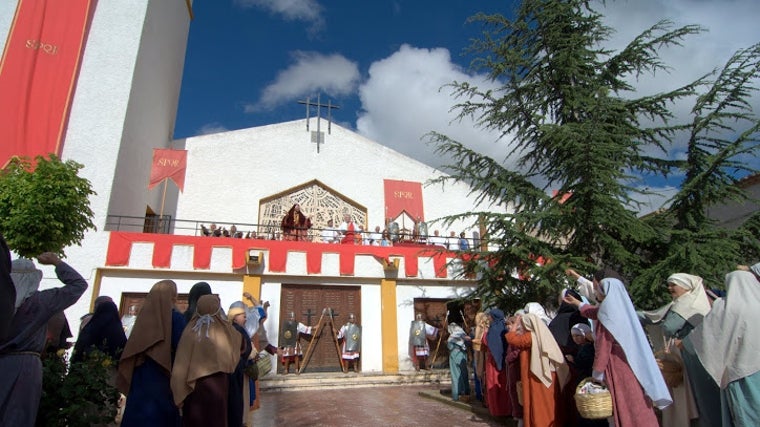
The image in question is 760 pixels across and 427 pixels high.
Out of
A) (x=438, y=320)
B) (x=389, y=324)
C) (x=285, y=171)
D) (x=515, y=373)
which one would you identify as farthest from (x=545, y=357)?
(x=285, y=171)

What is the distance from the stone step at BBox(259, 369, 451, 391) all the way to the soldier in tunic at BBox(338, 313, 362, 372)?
383 millimetres

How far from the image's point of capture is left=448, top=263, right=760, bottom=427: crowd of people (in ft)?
9.98

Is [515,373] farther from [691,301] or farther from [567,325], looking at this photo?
[691,301]

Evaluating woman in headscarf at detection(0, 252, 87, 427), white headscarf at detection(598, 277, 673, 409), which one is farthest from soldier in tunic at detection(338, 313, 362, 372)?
woman in headscarf at detection(0, 252, 87, 427)

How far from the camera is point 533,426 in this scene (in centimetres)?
442

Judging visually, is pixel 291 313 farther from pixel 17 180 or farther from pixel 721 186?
pixel 721 186

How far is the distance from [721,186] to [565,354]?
4391 millimetres

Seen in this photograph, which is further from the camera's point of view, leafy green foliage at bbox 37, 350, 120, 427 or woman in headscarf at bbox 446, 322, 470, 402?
woman in headscarf at bbox 446, 322, 470, 402

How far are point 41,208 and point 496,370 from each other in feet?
23.8

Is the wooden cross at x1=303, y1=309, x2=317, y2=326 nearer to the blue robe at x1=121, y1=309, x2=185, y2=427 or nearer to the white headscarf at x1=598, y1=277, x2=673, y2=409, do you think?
the blue robe at x1=121, y1=309, x2=185, y2=427

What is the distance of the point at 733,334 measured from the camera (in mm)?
3053

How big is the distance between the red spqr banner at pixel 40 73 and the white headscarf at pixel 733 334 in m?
13.6

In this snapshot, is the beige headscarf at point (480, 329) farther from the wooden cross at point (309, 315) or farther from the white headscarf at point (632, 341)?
the wooden cross at point (309, 315)

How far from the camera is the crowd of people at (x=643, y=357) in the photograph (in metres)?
3.04
